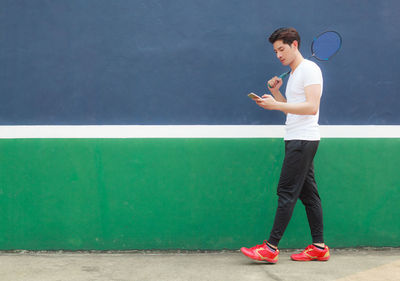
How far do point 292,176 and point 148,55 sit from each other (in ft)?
4.93

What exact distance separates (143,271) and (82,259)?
22.8 inches

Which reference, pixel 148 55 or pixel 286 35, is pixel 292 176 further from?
pixel 148 55

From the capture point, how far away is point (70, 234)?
3.46m

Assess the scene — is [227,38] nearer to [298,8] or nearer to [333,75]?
[298,8]

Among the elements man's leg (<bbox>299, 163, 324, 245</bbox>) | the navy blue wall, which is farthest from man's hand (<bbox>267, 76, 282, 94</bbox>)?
man's leg (<bbox>299, 163, 324, 245</bbox>)

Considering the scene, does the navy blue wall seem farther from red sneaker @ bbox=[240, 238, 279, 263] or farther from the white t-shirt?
red sneaker @ bbox=[240, 238, 279, 263]

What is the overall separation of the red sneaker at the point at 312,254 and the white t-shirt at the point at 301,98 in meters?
0.87

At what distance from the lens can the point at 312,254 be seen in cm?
323


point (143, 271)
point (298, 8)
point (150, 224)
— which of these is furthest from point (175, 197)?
point (298, 8)

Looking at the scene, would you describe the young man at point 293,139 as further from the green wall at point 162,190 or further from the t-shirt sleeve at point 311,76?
the green wall at point 162,190

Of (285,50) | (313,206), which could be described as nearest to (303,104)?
(285,50)

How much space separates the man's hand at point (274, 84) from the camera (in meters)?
3.15

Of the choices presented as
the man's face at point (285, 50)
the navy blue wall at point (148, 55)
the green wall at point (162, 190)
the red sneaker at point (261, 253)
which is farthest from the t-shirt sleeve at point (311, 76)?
the red sneaker at point (261, 253)

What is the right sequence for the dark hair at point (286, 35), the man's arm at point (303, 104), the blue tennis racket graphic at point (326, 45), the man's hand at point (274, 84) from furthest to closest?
the blue tennis racket graphic at point (326, 45)
the man's hand at point (274, 84)
the dark hair at point (286, 35)
the man's arm at point (303, 104)
